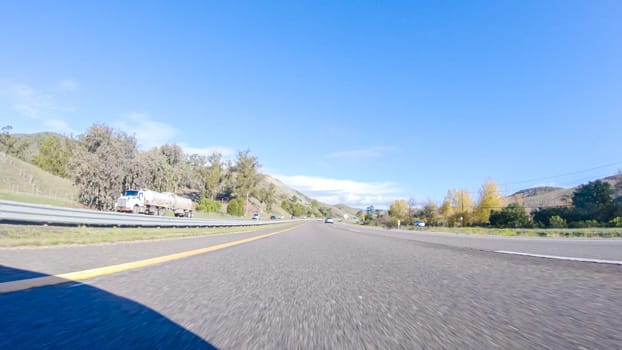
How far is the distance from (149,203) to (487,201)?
259 feet

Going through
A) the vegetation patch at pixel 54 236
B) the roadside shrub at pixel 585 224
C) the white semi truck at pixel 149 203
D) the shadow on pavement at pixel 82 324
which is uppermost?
the roadside shrub at pixel 585 224

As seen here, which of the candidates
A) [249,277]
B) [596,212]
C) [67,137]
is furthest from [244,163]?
[249,277]

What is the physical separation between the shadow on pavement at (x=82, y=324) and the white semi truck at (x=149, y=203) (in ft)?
98.9

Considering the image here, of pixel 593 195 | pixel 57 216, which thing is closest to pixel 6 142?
pixel 57 216

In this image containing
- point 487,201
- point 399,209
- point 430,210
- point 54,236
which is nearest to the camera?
point 54,236

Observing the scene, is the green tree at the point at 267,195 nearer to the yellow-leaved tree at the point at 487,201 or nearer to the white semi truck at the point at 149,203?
the white semi truck at the point at 149,203

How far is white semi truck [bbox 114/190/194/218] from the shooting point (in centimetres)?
2817

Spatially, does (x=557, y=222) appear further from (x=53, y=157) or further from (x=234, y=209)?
(x=53, y=157)

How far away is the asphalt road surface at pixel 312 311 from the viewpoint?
1.37 metres

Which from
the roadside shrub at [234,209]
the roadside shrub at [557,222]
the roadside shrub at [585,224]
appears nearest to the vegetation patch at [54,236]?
the roadside shrub at [585,224]

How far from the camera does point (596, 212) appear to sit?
4819cm

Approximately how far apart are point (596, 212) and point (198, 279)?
64960 millimetres

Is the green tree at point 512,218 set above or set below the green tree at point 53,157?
below

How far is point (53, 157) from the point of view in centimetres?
6781
